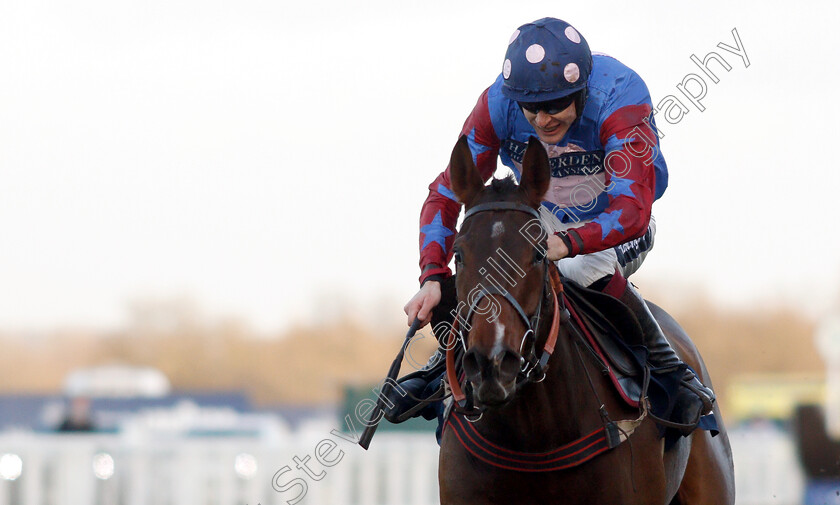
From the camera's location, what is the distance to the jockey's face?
432 cm

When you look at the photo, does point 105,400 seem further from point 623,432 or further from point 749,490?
point 623,432

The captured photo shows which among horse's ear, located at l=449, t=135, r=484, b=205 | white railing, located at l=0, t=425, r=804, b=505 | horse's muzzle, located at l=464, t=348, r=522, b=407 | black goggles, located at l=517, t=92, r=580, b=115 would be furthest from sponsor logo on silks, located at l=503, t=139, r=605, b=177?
white railing, located at l=0, t=425, r=804, b=505

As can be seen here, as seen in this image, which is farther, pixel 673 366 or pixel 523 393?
pixel 673 366

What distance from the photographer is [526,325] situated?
349cm

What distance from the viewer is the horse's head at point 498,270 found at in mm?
3326

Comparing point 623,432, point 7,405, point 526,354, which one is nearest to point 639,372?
point 623,432

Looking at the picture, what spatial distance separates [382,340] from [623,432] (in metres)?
58.4

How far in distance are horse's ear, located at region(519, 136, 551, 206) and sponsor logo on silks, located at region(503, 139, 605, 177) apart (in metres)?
0.74

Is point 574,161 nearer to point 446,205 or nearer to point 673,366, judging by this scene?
point 446,205

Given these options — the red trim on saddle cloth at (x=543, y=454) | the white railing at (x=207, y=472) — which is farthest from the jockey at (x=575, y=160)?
the white railing at (x=207, y=472)

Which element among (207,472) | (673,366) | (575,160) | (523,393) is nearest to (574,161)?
(575,160)

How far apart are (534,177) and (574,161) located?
87 cm

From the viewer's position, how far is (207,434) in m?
17.0

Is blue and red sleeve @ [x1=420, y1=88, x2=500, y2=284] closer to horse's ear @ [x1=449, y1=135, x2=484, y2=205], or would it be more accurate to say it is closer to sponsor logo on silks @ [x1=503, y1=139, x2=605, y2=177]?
sponsor logo on silks @ [x1=503, y1=139, x2=605, y2=177]
